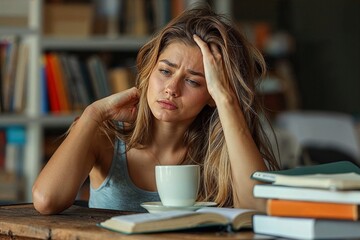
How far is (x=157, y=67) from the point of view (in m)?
2.19

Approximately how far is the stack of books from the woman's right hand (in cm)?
72

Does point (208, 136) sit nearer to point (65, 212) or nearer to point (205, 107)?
point (205, 107)

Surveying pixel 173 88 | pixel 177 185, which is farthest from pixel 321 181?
pixel 173 88

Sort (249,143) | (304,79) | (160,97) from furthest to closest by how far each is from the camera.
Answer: (304,79)
(160,97)
(249,143)

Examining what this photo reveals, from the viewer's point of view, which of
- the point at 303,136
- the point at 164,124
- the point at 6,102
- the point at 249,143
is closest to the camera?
the point at 249,143

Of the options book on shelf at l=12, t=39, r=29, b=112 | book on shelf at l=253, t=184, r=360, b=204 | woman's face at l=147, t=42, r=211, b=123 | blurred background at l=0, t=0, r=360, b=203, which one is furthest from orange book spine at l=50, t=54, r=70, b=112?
book on shelf at l=253, t=184, r=360, b=204

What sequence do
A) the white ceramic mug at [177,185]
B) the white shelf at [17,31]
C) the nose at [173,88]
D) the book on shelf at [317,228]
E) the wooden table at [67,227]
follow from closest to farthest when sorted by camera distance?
1. the book on shelf at [317,228]
2. the wooden table at [67,227]
3. the white ceramic mug at [177,185]
4. the nose at [173,88]
5. the white shelf at [17,31]

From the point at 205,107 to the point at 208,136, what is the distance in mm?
86

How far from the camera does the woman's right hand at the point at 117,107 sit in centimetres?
220

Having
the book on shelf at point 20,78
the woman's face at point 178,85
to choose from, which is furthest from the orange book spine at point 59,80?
the woman's face at point 178,85

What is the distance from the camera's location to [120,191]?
7.41ft

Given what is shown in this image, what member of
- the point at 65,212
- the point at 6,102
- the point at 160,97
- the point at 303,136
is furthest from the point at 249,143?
the point at 303,136

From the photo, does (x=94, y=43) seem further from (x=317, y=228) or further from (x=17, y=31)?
(x=317, y=228)

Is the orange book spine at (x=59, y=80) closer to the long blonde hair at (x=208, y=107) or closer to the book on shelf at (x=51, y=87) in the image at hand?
the book on shelf at (x=51, y=87)
